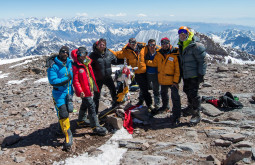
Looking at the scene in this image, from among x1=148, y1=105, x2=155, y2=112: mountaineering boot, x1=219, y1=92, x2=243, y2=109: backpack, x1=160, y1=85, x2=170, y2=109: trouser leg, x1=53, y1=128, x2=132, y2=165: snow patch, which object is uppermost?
x1=160, y1=85, x2=170, y2=109: trouser leg

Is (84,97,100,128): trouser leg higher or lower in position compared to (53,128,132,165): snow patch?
higher

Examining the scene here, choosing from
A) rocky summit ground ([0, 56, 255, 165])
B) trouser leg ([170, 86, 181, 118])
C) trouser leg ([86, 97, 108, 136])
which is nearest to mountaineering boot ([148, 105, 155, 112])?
rocky summit ground ([0, 56, 255, 165])

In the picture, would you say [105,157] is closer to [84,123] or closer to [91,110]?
[91,110]

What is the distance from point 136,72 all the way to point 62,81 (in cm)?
320

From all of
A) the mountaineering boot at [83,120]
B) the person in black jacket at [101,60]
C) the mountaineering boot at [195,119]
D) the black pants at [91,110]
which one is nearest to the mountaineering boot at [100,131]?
the black pants at [91,110]

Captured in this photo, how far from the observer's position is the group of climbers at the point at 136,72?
6.80 metres

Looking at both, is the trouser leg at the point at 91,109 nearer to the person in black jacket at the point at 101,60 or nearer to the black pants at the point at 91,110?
the black pants at the point at 91,110

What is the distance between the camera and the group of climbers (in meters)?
6.80

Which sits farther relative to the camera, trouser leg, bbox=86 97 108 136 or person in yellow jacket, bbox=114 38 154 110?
person in yellow jacket, bbox=114 38 154 110

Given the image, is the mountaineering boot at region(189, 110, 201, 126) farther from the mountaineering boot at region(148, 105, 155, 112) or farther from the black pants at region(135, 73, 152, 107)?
the black pants at region(135, 73, 152, 107)

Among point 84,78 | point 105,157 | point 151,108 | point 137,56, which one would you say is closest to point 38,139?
point 84,78

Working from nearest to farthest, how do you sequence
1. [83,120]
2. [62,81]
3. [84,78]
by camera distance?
1. [62,81]
2. [84,78]
3. [83,120]

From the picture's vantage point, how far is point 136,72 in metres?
8.45

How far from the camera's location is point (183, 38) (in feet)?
22.8
